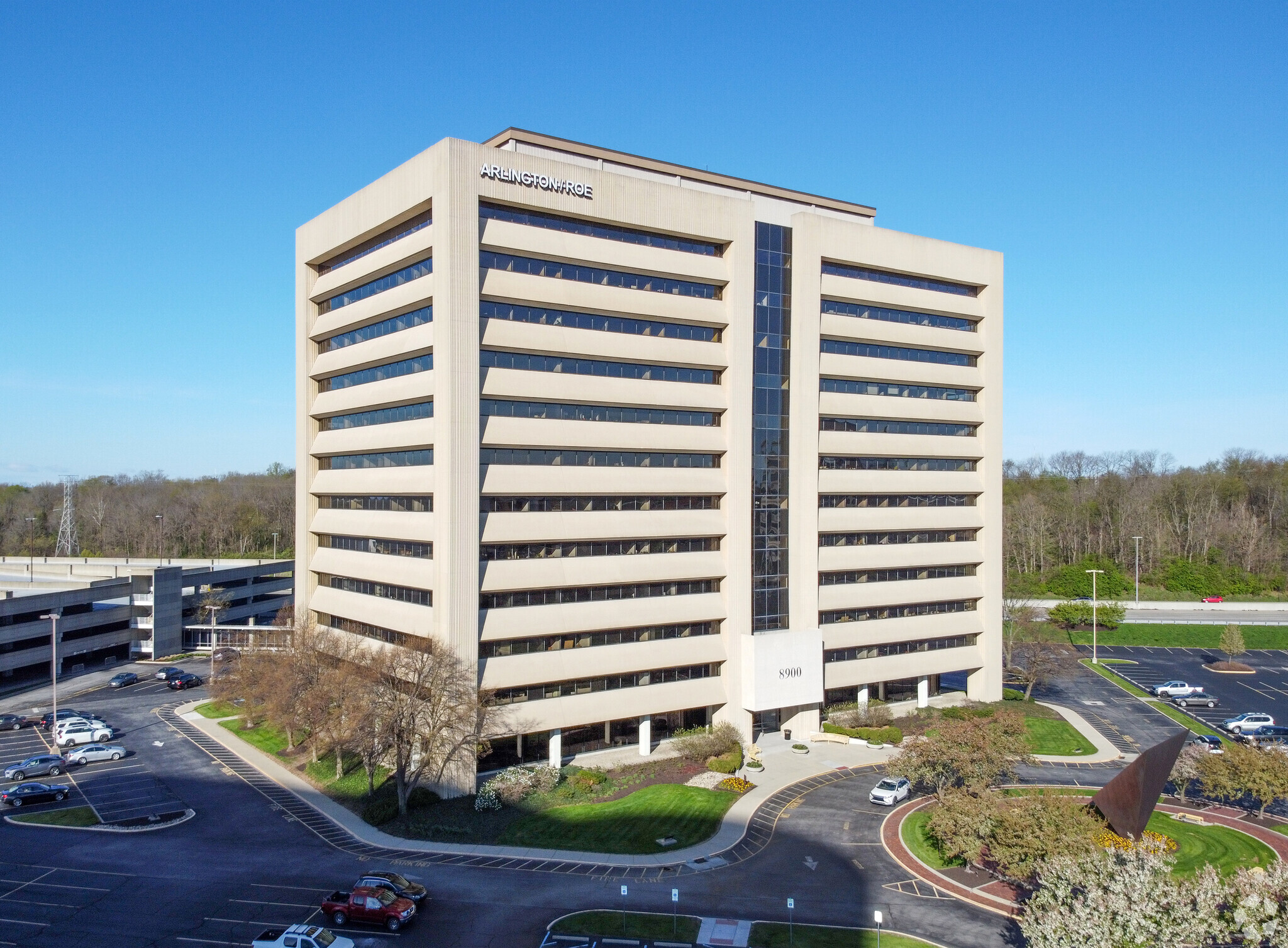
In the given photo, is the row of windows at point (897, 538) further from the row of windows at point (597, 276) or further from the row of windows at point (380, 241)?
the row of windows at point (380, 241)

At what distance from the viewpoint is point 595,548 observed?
52.0 meters

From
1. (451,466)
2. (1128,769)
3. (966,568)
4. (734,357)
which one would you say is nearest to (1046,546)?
(966,568)

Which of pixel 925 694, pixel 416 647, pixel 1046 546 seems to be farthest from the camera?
pixel 1046 546

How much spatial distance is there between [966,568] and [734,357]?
31.2 metres

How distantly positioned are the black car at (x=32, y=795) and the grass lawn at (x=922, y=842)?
45.8m

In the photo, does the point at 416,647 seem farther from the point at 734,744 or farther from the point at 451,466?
the point at 734,744

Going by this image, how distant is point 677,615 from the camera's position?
54406 millimetres

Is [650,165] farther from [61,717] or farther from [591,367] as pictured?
[61,717]

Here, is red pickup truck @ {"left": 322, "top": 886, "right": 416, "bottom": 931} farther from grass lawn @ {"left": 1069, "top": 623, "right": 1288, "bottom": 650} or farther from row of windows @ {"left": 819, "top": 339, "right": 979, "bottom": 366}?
grass lawn @ {"left": 1069, "top": 623, "right": 1288, "bottom": 650}

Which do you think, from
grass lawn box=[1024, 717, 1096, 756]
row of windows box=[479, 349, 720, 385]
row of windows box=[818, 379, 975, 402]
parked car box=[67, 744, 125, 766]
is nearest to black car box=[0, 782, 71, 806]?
parked car box=[67, 744, 125, 766]

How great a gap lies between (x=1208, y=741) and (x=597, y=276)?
174 feet

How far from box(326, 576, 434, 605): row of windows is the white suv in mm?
17273

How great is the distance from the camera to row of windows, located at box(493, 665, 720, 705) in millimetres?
48719

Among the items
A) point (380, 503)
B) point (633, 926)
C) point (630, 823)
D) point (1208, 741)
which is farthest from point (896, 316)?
point (633, 926)
